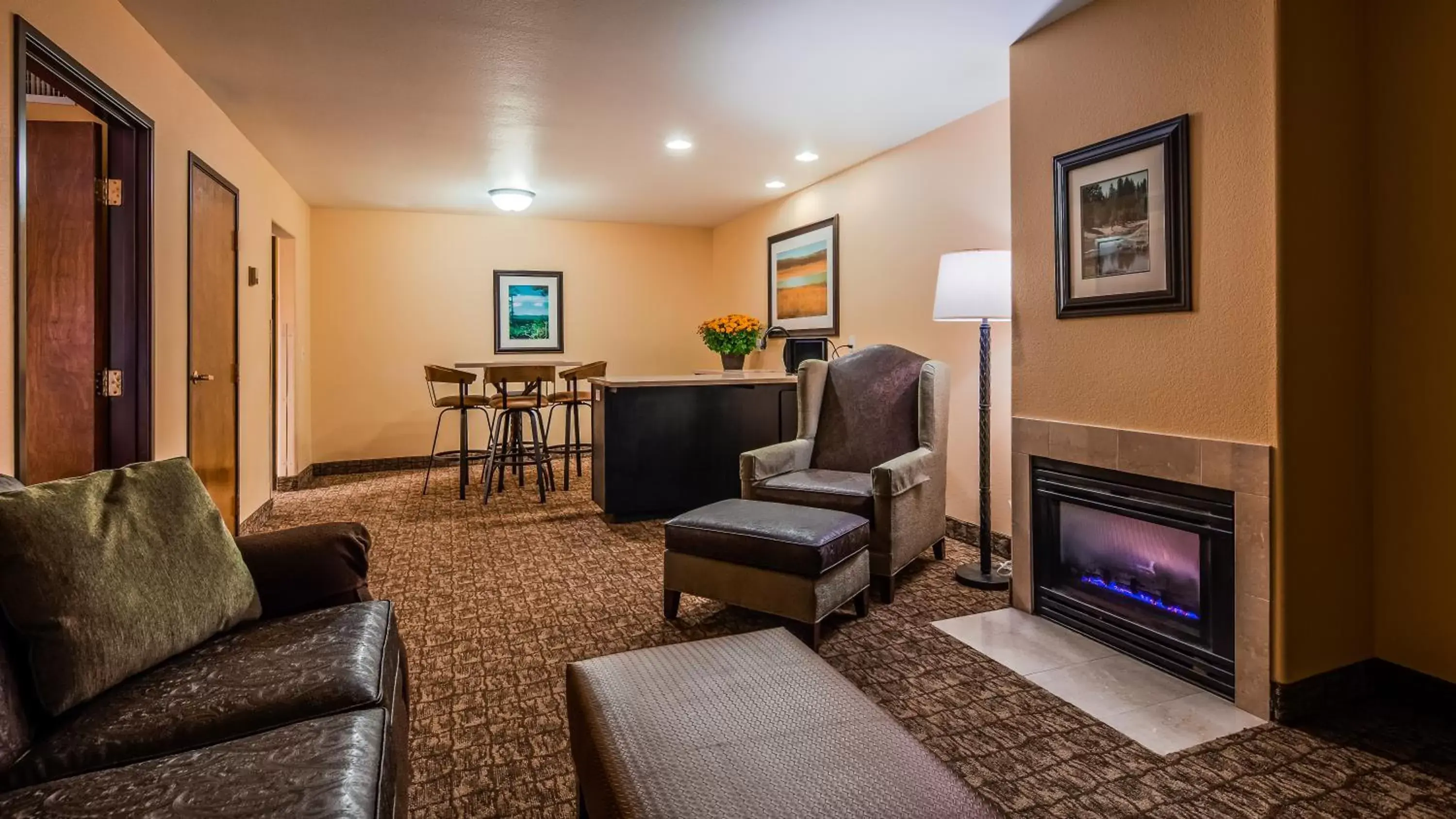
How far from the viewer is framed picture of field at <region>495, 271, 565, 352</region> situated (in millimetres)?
7086

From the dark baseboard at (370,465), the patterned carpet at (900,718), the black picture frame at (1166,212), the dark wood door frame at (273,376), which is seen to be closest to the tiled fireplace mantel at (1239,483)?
the patterned carpet at (900,718)

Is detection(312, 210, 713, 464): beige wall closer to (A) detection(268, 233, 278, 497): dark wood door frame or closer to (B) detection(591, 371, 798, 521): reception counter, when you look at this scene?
(A) detection(268, 233, 278, 497): dark wood door frame

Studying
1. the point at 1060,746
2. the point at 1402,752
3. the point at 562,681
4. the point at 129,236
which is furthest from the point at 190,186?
the point at 1402,752

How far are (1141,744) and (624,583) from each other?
84.4 inches

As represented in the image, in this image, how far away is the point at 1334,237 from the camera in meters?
2.23

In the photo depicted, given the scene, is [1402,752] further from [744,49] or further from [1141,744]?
[744,49]

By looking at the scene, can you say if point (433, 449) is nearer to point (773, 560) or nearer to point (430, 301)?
point (430, 301)

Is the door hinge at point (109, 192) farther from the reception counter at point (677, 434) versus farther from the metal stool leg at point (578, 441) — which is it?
the metal stool leg at point (578, 441)

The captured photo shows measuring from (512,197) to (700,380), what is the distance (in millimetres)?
2297

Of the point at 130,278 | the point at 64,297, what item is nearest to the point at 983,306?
the point at 130,278

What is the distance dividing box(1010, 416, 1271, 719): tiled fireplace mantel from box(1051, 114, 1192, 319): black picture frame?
43 cm

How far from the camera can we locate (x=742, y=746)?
1.26m

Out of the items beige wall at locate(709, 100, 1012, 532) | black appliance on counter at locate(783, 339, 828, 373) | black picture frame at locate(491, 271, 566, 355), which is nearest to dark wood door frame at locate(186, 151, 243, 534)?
black picture frame at locate(491, 271, 566, 355)

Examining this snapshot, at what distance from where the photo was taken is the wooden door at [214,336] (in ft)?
11.5
